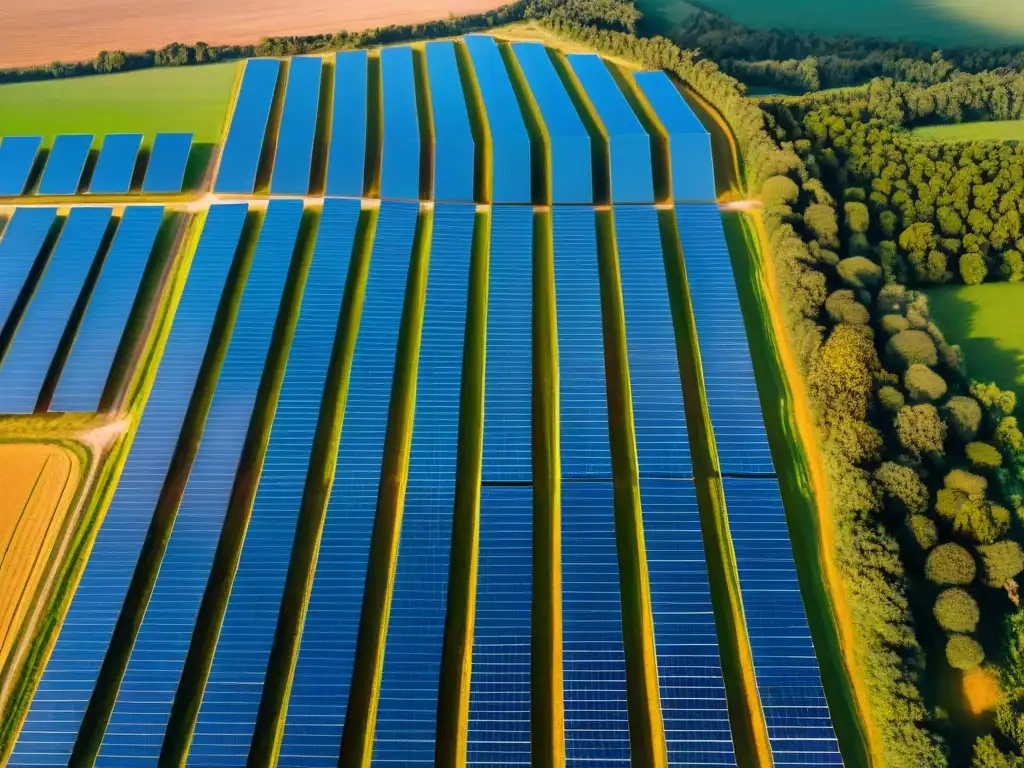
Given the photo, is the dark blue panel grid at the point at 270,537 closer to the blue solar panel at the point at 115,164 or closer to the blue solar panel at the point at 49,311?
the blue solar panel at the point at 49,311

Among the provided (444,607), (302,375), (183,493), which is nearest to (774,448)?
(444,607)

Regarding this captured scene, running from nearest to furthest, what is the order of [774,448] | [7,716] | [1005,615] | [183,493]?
[7,716]
[1005,615]
[183,493]
[774,448]

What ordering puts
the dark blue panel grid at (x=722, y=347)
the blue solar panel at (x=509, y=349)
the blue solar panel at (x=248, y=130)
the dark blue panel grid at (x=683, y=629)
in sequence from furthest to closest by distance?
the blue solar panel at (x=248, y=130) < the dark blue panel grid at (x=722, y=347) < the blue solar panel at (x=509, y=349) < the dark blue panel grid at (x=683, y=629)

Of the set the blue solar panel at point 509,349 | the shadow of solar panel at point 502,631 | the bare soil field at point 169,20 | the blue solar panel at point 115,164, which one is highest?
the bare soil field at point 169,20

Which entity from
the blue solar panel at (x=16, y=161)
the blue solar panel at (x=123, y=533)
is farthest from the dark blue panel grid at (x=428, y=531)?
the blue solar panel at (x=16, y=161)

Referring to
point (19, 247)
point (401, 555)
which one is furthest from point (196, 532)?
point (19, 247)

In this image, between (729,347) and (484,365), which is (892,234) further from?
(484,365)
